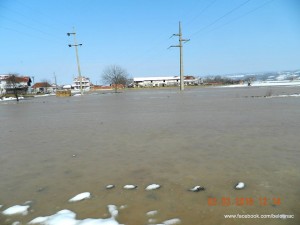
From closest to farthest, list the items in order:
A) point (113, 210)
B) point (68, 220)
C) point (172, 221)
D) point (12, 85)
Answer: point (172, 221) < point (68, 220) < point (113, 210) < point (12, 85)

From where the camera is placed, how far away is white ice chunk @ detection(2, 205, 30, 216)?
11.7ft

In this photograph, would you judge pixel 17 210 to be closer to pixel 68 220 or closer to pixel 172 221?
pixel 68 220

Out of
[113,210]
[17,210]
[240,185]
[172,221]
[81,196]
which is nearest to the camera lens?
[172,221]

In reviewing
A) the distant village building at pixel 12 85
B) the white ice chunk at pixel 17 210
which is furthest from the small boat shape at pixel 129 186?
the distant village building at pixel 12 85

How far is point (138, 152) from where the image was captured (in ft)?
21.1

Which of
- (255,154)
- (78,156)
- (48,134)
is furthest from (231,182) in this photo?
(48,134)

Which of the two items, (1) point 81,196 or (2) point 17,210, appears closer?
(2) point 17,210

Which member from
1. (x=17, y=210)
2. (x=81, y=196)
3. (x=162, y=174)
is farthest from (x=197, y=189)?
(x=17, y=210)

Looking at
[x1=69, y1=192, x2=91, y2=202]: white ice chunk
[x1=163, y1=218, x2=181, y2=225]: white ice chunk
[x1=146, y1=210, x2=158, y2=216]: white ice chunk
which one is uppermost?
[x1=163, y1=218, x2=181, y2=225]: white ice chunk
